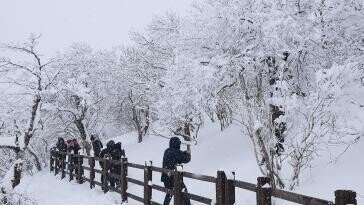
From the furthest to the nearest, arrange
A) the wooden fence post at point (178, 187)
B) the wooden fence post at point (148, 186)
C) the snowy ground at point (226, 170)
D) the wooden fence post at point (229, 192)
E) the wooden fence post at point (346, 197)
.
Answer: the wooden fence post at point (148, 186) < the snowy ground at point (226, 170) < the wooden fence post at point (178, 187) < the wooden fence post at point (229, 192) < the wooden fence post at point (346, 197)

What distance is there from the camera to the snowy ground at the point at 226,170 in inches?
357

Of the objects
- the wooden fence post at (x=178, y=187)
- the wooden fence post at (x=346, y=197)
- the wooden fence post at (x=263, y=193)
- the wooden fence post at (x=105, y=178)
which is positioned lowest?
the wooden fence post at (x=105, y=178)

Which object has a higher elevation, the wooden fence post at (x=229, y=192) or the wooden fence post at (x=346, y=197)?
the wooden fence post at (x=346, y=197)

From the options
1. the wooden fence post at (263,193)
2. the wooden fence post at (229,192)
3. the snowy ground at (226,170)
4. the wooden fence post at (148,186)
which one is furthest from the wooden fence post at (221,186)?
the wooden fence post at (148,186)

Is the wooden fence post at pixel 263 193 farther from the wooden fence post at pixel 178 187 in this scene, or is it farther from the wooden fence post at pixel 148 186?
the wooden fence post at pixel 148 186

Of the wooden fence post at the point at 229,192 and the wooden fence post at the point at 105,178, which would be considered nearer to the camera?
the wooden fence post at the point at 229,192

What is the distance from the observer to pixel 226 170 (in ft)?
43.0

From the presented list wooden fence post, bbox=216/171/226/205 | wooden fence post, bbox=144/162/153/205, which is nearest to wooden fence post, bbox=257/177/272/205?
wooden fence post, bbox=216/171/226/205

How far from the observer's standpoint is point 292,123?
9648 mm

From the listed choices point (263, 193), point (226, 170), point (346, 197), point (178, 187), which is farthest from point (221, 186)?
point (226, 170)

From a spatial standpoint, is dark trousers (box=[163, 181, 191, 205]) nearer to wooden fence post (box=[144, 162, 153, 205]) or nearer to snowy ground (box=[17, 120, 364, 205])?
wooden fence post (box=[144, 162, 153, 205])

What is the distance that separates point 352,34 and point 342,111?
351 centimetres

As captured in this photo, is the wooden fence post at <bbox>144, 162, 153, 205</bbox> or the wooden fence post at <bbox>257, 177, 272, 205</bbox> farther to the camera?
the wooden fence post at <bbox>144, 162, 153, 205</bbox>

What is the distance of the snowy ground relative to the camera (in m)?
9.08
